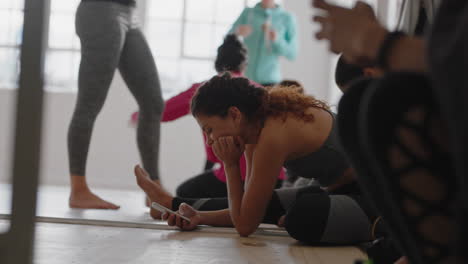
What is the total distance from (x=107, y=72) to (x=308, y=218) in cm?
108

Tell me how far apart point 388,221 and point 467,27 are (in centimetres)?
32

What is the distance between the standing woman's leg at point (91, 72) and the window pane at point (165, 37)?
275 centimetres

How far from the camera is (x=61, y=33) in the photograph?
5.03 metres

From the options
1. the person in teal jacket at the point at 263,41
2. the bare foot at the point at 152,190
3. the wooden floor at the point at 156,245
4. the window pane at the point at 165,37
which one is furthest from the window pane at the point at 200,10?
the wooden floor at the point at 156,245

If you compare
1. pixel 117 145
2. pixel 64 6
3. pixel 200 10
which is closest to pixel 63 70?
pixel 64 6

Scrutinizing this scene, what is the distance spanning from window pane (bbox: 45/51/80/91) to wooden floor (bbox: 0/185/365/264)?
323 cm

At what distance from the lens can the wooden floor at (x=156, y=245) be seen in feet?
3.98

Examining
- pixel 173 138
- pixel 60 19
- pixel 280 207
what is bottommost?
pixel 173 138

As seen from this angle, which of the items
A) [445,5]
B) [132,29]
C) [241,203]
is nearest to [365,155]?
[445,5]

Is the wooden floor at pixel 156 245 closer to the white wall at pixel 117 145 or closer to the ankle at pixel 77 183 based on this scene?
the ankle at pixel 77 183

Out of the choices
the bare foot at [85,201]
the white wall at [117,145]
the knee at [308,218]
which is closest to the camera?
the knee at [308,218]

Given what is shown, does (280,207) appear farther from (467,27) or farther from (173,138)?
(173,138)

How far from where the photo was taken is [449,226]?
0.59m

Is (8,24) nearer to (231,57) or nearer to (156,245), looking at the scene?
(231,57)
